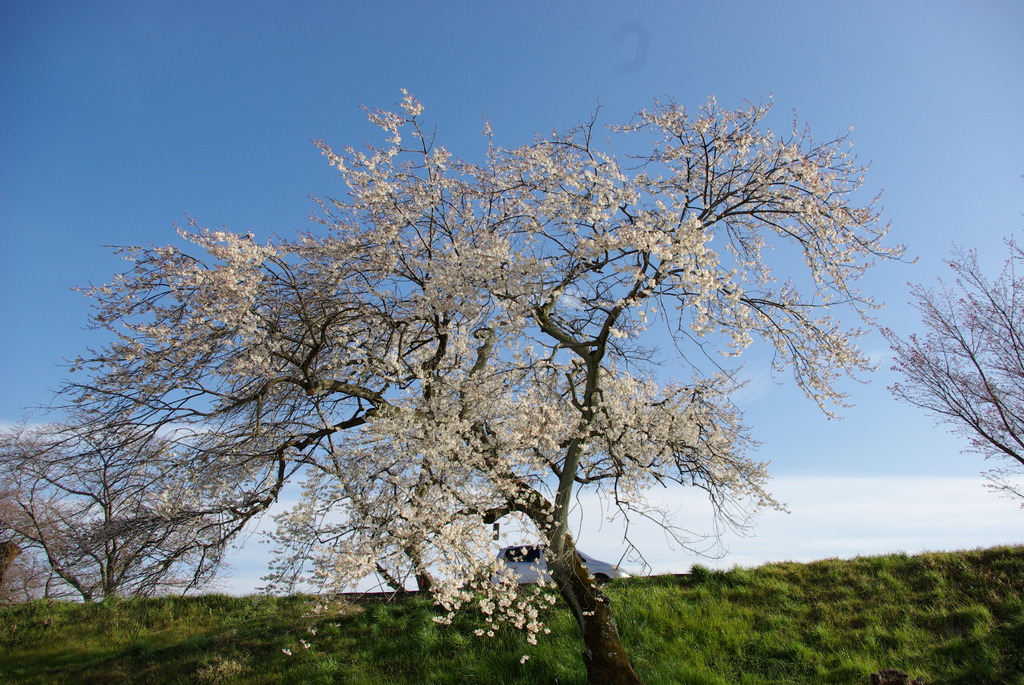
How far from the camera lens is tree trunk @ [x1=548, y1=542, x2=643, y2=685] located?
7616mm

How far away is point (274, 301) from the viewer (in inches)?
332

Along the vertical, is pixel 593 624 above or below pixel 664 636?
above

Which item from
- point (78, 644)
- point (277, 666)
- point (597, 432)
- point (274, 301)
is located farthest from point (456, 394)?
point (78, 644)

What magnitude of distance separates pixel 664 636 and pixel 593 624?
2083 mm

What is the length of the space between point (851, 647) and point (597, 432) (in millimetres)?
5007

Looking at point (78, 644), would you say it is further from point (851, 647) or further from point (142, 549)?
point (851, 647)

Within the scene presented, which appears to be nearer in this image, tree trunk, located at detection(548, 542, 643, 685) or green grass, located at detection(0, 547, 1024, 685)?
tree trunk, located at detection(548, 542, 643, 685)

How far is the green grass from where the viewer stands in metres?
8.19

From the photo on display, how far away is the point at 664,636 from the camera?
30.7 ft

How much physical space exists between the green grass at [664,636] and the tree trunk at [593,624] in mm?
575

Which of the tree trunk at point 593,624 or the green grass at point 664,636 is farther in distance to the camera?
the green grass at point 664,636

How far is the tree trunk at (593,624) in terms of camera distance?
25.0ft

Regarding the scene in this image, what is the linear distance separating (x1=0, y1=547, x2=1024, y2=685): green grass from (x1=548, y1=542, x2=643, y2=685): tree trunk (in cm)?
58

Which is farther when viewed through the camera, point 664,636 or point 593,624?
point 664,636
